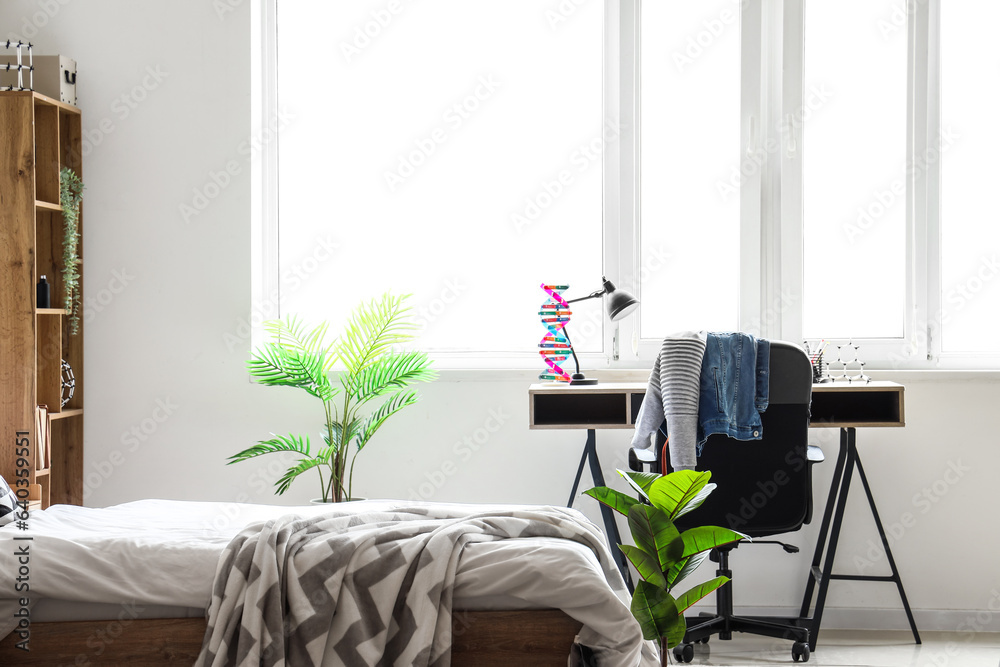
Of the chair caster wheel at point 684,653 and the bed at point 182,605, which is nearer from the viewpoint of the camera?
the bed at point 182,605

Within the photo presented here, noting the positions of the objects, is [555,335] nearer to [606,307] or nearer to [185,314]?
[606,307]

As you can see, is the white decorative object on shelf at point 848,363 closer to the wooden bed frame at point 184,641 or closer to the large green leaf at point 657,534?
the wooden bed frame at point 184,641

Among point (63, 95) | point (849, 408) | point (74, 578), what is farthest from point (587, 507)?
point (63, 95)

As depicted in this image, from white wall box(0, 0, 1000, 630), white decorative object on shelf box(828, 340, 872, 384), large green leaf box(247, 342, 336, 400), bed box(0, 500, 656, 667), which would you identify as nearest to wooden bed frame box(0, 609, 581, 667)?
bed box(0, 500, 656, 667)

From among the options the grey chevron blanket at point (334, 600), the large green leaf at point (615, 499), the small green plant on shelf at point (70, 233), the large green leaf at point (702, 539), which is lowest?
the grey chevron blanket at point (334, 600)

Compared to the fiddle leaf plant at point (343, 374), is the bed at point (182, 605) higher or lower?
lower

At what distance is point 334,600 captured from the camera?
184 centimetres

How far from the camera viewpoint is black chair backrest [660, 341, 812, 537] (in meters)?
2.65

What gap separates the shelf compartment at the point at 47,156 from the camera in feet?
11.0

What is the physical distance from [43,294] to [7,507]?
4.44ft

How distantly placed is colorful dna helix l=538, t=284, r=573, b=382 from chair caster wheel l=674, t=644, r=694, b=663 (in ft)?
3.56

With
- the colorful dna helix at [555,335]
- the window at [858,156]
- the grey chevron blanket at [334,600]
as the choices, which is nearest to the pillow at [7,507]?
the grey chevron blanket at [334,600]

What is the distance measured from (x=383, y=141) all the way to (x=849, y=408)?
7.45 feet

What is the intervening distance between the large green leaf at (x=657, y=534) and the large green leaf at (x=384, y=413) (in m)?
1.85
